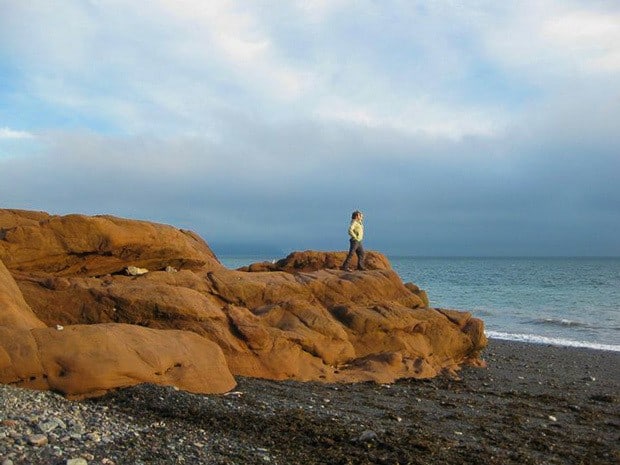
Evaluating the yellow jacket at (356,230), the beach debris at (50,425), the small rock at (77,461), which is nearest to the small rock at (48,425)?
the beach debris at (50,425)

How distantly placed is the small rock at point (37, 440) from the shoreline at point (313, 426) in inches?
2.0

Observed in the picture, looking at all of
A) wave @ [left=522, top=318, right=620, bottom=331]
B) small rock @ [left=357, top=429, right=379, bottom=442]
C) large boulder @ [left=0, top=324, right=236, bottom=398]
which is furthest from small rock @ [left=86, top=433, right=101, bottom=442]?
wave @ [left=522, top=318, right=620, bottom=331]

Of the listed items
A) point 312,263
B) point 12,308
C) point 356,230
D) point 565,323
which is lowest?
point 565,323

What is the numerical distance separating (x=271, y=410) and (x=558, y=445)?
204 inches

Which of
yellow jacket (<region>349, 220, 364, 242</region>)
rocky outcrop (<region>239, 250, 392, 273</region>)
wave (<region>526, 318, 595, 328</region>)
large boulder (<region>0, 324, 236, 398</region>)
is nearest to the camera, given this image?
large boulder (<region>0, 324, 236, 398</region>)

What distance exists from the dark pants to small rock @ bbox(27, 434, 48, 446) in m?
16.0

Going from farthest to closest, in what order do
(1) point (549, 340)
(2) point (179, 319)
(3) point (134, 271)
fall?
(1) point (549, 340)
(3) point (134, 271)
(2) point (179, 319)

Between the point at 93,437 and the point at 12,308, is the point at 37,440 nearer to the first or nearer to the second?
the point at 93,437

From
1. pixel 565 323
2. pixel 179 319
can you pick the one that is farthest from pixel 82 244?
pixel 565 323

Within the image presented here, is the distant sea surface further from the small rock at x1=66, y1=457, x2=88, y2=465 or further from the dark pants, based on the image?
the small rock at x1=66, y1=457, x2=88, y2=465

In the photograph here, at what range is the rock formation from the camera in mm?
11203

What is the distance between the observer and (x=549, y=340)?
1183 inches

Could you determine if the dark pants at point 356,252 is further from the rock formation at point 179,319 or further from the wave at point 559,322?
the wave at point 559,322

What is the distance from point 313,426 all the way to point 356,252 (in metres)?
14.2
